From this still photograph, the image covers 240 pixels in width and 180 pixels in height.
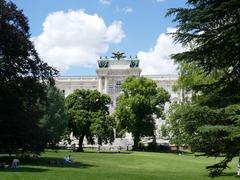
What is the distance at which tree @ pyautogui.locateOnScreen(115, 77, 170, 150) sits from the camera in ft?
234

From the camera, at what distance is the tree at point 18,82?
2914 cm

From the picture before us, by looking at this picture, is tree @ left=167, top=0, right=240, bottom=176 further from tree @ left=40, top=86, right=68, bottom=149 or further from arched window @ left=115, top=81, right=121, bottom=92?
arched window @ left=115, top=81, right=121, bottom=92

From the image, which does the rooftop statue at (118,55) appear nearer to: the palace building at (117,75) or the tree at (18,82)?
the palace building at (117,75)

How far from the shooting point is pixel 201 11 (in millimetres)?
13141

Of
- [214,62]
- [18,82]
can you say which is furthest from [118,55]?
[214,62]

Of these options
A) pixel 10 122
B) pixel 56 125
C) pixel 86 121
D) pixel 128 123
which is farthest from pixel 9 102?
pixel 128 123

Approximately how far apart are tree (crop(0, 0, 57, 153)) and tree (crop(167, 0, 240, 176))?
1717cm

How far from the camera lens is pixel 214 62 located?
556 inches

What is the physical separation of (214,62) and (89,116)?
50.0m

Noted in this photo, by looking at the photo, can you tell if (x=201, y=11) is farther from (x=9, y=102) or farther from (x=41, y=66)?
(x=41, y=66)

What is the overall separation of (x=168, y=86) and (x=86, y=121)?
2044 inches

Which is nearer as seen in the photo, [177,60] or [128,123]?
[177,60]

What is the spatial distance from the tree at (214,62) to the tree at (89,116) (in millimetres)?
48359

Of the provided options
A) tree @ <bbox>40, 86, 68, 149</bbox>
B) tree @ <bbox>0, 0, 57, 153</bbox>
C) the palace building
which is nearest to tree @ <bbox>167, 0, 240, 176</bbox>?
tree @ <bbox>0, 0, 57, 153</bbox>
